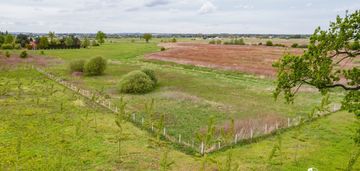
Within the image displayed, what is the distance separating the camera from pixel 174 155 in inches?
860

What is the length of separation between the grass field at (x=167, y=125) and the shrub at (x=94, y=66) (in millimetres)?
9718

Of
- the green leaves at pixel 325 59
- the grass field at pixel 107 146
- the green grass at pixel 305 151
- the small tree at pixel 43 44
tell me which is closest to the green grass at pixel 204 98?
the grass field at pixel 107 146

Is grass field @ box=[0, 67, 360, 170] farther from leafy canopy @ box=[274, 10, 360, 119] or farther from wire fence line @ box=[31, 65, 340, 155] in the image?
leafy canopy @ box=[274, 10, 360, 119]

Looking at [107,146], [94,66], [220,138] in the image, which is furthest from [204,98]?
[94,66]

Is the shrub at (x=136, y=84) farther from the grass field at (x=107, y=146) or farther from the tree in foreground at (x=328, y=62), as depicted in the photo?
the tree in foreground at (x=328, y=62)

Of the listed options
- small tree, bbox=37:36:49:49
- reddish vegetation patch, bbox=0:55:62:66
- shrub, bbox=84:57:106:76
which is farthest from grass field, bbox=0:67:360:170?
small tree, bbox=37:36:49:49

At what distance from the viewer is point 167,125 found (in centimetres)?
2845

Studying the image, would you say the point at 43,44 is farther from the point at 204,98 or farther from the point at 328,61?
the point at 328,61

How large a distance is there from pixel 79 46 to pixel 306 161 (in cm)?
12212

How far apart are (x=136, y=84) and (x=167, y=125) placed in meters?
14.8

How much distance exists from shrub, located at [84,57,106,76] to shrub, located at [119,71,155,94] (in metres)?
16.9

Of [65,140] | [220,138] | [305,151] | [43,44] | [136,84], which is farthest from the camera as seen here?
[43,44]

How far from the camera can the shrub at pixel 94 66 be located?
5833 centimetres

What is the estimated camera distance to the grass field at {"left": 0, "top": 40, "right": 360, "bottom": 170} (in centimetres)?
2027
